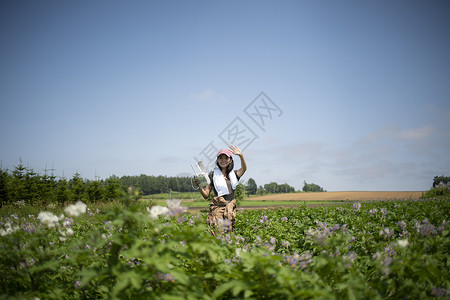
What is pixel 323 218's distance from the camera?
674cm

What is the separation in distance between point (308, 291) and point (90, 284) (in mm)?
2360

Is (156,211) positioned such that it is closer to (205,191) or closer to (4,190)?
(205,191)

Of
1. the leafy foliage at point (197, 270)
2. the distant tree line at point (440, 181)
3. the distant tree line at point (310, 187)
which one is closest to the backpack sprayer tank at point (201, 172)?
the leafy foliage at point (197, 270)

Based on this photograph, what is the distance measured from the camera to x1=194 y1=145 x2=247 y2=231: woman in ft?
17.7

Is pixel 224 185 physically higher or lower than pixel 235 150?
lower

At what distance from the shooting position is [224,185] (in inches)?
217

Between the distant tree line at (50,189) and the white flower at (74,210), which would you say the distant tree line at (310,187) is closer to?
the distant tree line at (50,189)

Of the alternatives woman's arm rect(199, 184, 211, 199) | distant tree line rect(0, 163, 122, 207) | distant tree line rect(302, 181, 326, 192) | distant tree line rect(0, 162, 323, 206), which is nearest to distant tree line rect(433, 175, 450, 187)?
woman's arm rect(199, 184, 211, 199)

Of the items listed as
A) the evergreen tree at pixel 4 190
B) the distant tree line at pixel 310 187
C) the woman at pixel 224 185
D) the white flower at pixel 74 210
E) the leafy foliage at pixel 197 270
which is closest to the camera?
the leafy foliage at pixel 197 270

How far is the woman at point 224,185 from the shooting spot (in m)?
5.39

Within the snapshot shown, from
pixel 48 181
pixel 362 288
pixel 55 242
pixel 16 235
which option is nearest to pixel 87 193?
pixel 48 181

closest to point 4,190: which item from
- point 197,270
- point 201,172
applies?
point 201,172

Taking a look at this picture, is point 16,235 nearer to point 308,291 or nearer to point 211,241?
point 211,241

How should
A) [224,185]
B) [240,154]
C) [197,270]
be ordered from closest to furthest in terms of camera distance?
[197,270] → [240,154] → [224,185]
